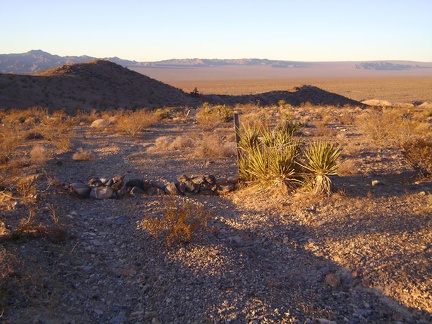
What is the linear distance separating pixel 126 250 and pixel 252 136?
14.7 ft

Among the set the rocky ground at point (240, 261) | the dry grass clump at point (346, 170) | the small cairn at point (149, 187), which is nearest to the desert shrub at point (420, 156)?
the rocky ground at point (240, 261)

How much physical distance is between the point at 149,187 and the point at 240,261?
366 centimetres

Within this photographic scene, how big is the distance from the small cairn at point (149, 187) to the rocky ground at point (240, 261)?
0.63 feet

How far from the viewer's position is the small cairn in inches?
342

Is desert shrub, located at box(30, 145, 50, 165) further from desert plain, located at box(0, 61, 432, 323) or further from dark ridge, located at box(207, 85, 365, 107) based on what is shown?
dark ridge, located at box(207, 85, 365, 107)

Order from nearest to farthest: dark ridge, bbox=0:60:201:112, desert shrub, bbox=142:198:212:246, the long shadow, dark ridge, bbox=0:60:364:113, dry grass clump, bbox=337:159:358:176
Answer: desert shrub, bbox=142:198:212:246 < the long shadow < dry grass clump, bbox=337:159:358:176 < dark ridge, bbox=0:60:201:112 < dark ridge, bbox=0:60:364:113

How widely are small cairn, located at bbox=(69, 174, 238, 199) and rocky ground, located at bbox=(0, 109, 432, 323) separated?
0.19 metres

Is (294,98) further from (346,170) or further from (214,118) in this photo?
(346,170)

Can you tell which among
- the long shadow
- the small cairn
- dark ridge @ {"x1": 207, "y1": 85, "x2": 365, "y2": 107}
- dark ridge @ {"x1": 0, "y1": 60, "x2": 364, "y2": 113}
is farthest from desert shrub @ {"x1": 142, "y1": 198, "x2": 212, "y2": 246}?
dark ridge @ {"x1": 207, "y1": 85, "x2": 365, "y2": 107}

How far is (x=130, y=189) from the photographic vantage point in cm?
885

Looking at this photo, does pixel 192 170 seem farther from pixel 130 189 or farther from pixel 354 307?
pixel 354 307

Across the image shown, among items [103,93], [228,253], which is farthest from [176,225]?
[103,93]

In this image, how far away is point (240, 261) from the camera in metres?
5.85

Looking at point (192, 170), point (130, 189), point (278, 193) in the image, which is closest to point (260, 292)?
point (278, 193)
